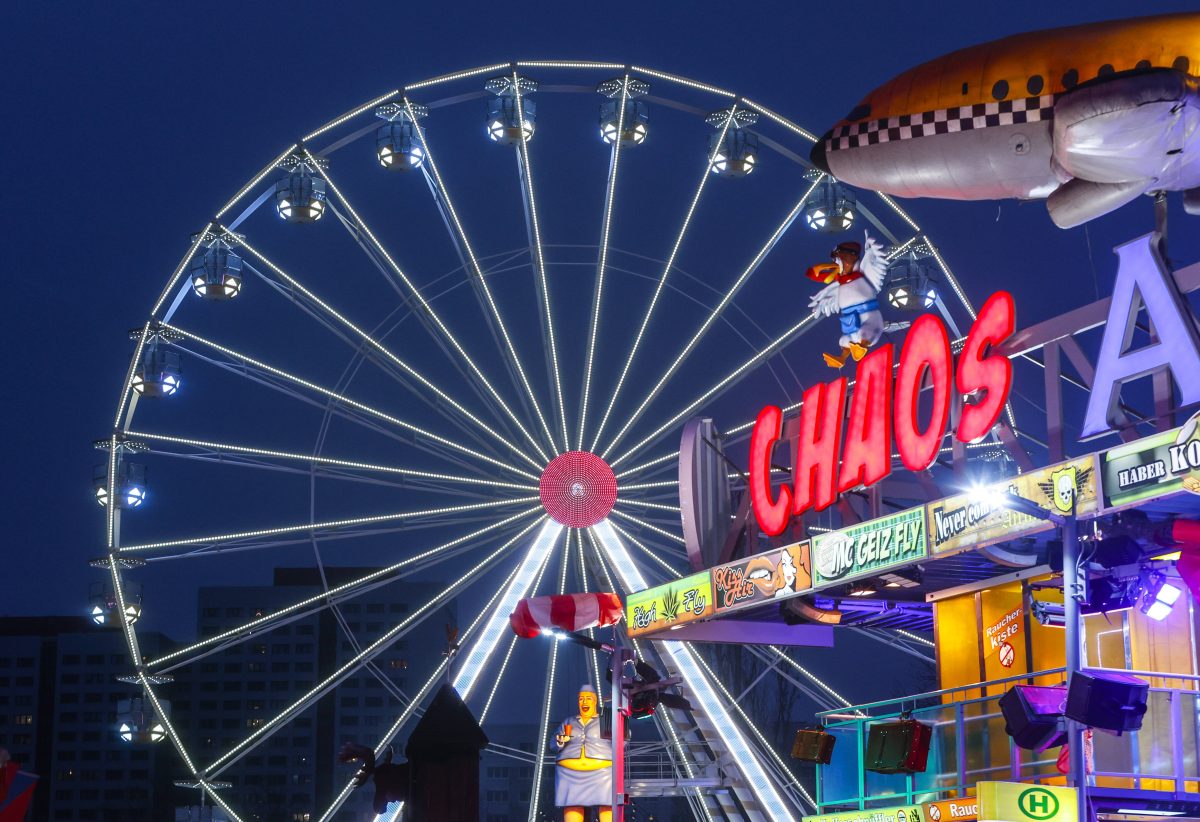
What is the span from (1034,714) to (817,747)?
179 inches

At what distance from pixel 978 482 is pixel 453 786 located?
26.8 ft

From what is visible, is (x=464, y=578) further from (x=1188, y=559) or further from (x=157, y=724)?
(x=1188, y=559)

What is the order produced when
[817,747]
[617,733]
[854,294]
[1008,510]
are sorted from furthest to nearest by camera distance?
[854,294], [817,747], [617,733], [1008,510]

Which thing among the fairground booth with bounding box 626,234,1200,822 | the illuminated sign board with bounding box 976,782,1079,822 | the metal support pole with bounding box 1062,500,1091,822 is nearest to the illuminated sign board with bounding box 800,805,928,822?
the fairground booth with bounding box 626,234,1200,822

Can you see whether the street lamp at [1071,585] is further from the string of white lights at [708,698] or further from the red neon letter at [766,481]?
the string of white lights at [708,698]

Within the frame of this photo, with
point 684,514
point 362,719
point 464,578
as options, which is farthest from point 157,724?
point 362,719

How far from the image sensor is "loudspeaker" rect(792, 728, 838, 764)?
16719 millimetres

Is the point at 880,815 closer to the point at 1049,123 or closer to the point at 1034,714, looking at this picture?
the point at 1034,714

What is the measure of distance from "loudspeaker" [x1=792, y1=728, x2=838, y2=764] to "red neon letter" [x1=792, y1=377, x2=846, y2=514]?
2.30m

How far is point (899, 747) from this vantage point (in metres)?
15.2

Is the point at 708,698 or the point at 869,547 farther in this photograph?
the point at 708,698

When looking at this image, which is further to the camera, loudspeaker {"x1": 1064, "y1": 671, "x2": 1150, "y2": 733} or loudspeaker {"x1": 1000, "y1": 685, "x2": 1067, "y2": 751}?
loudspeaker {"x1": 1000, "y1": 685, "x2": 1067, "y2": 751}

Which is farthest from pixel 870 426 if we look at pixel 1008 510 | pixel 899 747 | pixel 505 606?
pixel 505 606

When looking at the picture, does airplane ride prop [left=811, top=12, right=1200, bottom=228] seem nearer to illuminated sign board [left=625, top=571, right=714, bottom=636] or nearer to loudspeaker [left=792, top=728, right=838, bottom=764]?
illuminated sign board [left=625, top=571, right=714, bottom=636]
